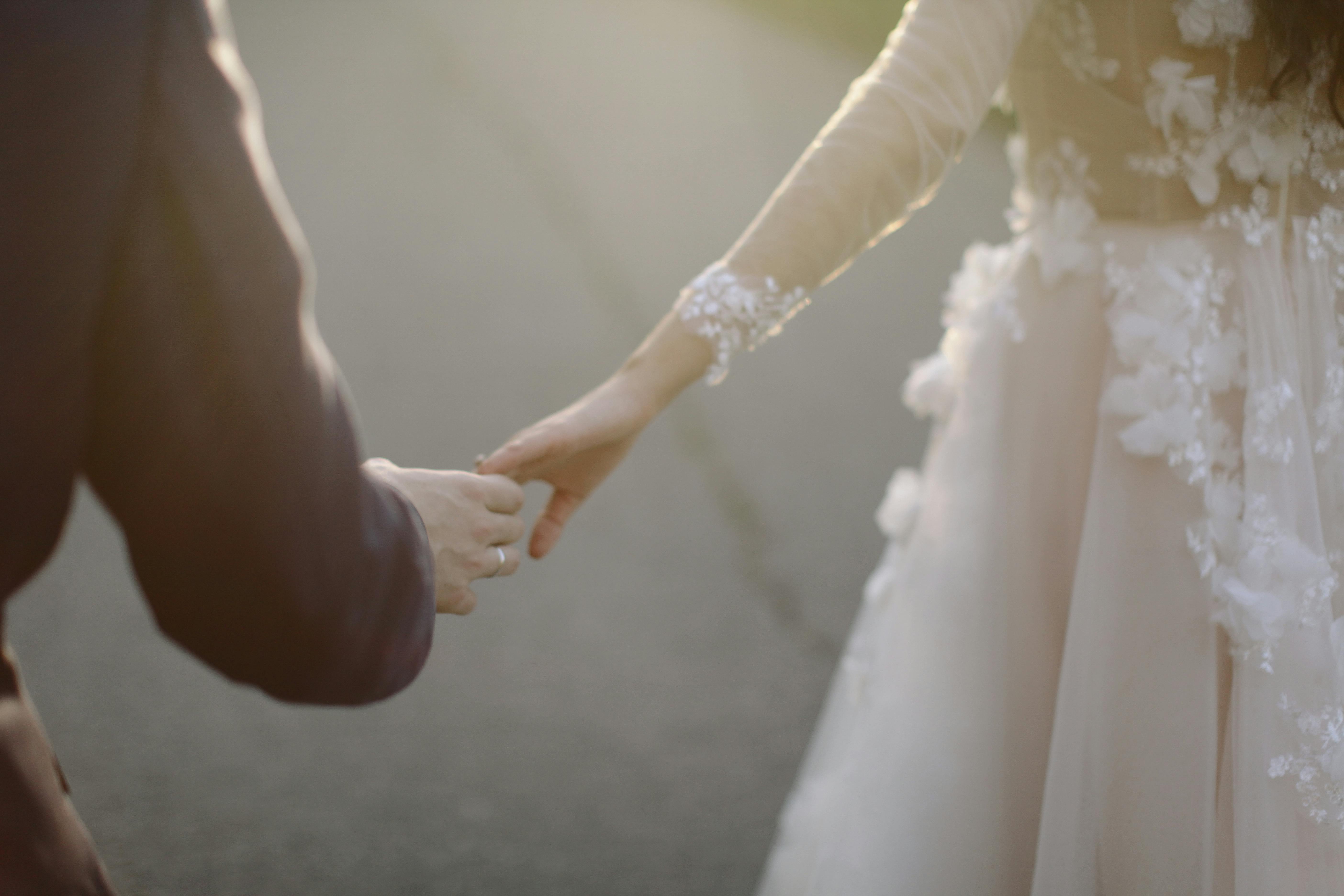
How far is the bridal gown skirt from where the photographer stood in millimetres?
1110

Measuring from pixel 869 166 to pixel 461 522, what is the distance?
2.10ft

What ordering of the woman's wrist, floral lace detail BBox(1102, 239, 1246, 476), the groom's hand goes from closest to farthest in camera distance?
the groom's hand < floral lace detail BBox(1102, 239, 1246, 476) < the woman's wrist

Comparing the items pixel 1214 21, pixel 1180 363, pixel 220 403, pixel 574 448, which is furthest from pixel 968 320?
pixel 220 403

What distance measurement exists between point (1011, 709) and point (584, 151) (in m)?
6.04

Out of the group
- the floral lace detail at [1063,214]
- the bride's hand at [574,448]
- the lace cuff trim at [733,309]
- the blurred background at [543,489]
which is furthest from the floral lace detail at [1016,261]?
the blurred background at [543,489]

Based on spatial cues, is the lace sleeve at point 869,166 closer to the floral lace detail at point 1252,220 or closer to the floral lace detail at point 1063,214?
the floral lace detail at point 1063,214

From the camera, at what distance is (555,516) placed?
134 cm

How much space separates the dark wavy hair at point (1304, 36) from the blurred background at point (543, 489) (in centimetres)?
177

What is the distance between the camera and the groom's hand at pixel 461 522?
1.03 m

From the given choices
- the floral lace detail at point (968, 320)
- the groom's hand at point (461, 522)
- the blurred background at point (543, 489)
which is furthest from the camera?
the blurred background at point (543, 489)

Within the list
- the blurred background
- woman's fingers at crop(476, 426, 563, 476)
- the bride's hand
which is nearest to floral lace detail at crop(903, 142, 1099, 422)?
the bride's hand

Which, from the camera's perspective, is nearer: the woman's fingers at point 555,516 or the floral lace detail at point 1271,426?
the floral lace detail at point 1271,426

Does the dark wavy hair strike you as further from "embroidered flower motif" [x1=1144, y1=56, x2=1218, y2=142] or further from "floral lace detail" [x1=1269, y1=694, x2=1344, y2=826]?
"floral lace detail" [x1=1269, y1=694, x2=1344, y2=826]

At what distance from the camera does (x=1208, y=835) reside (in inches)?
42.1
